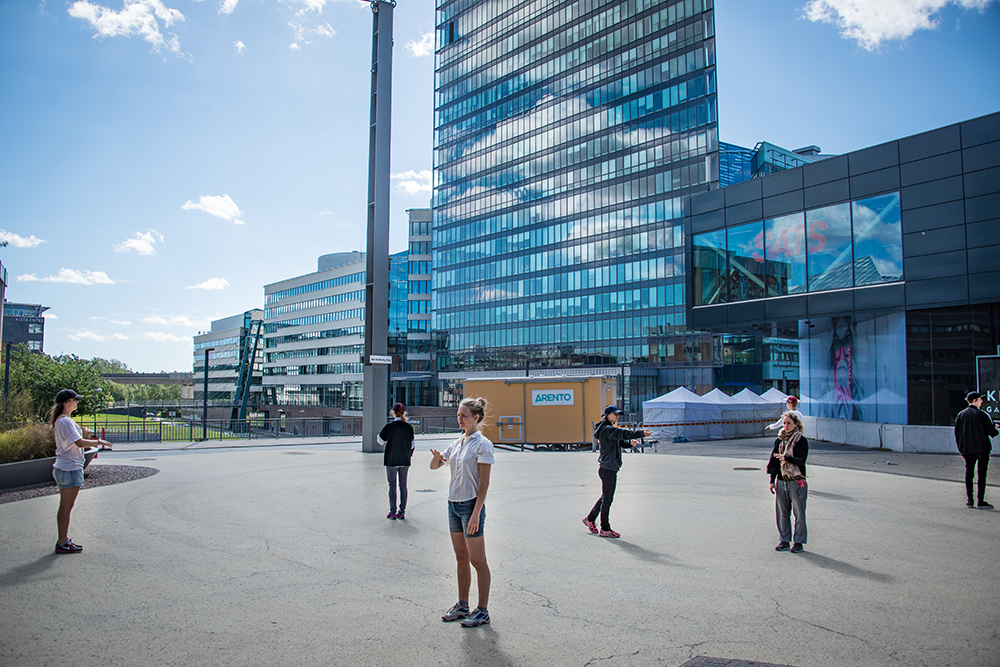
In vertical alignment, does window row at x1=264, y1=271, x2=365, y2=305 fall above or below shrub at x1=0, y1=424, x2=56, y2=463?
above

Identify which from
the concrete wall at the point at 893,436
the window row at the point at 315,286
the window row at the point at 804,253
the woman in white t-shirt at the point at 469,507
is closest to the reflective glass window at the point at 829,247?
the window row at the point at 804,253

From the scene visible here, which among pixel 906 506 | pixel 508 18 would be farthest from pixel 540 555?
pixel 508 18

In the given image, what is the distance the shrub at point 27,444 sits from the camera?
1303 centimetres

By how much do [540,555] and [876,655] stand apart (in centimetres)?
376

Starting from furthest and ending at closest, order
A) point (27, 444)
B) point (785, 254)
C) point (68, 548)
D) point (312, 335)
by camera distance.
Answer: point (312, 335), point (785, 254), point (27, 444), point (68, 548)

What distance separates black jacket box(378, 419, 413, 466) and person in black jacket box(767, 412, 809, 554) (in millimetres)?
5050

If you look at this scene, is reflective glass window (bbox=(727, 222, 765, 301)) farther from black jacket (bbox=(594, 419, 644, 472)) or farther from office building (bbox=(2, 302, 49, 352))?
office building (bbox=(2, 302, 49, 352))

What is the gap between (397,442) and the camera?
9734 millimetres

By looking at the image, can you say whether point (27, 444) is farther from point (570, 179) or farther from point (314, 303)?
point (314, 303)

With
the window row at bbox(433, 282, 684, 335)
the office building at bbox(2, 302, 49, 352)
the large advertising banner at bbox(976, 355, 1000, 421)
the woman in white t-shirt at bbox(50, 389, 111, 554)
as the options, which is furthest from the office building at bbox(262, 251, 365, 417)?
the woman in white t-shirt at bbox(50, 389, 111, 554)

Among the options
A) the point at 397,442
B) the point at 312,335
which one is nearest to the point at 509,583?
the point at 397,442

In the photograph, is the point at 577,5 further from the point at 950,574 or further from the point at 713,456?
the point at 950,574

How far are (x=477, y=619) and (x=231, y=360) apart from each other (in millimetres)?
144113

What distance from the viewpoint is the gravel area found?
12.1 metres
